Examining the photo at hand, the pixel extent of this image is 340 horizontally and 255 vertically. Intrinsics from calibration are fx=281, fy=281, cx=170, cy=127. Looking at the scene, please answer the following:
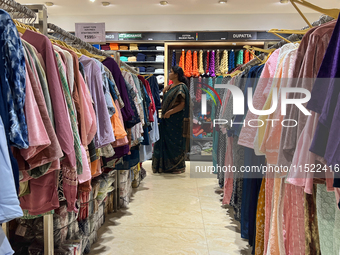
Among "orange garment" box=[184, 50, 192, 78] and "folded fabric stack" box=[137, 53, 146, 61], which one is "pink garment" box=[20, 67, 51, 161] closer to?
"orange garment" box=[184, 50, 192, 78]

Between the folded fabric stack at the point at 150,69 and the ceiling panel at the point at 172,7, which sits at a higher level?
the ceiling panel at the point at 172,7

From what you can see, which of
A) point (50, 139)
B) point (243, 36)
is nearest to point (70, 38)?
point (50, 139)

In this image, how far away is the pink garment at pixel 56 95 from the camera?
1.26m

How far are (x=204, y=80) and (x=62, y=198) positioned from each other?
498 centimetres

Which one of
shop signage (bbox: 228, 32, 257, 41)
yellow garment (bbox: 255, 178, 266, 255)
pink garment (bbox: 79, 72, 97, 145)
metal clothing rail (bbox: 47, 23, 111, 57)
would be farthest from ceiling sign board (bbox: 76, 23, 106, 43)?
shop signage (bbox: 228, 32, 257, 41)

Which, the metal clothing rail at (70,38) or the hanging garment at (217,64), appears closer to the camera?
the metal clothing rail at (70,38)

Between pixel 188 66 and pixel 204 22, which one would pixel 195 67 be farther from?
pixel 204 22

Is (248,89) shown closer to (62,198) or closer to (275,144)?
(275,144)

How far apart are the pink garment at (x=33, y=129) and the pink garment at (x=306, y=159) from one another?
978 millimetres

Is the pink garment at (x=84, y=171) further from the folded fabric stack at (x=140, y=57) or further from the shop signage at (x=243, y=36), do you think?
the shop signage at (x=243, y=36)

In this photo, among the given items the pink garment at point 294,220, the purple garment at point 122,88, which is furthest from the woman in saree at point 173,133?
the pink garment at point 294,220

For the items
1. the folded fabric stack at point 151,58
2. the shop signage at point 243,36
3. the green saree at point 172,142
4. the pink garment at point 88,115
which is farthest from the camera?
the folded fabric stack at point 151,58

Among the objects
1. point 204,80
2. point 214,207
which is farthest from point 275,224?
point 204,80

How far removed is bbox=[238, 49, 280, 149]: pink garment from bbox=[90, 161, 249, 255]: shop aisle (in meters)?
1.06
